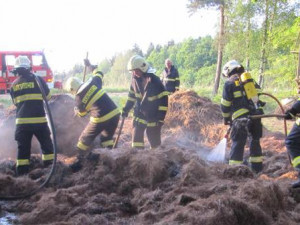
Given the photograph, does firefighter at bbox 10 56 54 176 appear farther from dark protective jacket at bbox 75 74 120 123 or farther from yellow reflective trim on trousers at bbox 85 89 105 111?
yellow reflective trim on trousers at bbox 85 89 105 111

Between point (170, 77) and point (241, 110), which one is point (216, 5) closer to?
point (170, 77)

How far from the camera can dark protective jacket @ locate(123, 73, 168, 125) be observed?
655cm

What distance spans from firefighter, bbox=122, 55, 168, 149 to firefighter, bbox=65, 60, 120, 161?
0.45 m

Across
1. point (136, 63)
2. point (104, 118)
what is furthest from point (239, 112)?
point (104, 118)

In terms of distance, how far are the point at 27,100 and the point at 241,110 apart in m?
3.45

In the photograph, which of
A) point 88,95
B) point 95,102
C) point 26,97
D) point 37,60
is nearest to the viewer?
point 26,97

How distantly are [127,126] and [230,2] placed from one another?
12.5 m

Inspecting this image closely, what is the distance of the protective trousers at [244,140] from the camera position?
5945 mm

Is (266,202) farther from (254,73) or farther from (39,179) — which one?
(254,73)

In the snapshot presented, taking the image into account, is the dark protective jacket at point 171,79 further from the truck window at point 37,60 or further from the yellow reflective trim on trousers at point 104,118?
the truck window at point 37,60

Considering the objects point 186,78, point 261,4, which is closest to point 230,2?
point 261,4

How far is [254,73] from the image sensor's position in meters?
19.1

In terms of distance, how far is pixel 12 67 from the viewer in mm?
17312

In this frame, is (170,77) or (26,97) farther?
(170,77)
